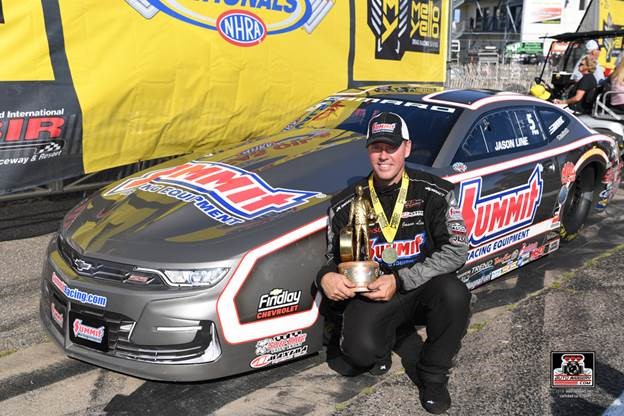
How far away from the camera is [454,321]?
109 inches

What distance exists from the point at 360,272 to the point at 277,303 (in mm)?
411

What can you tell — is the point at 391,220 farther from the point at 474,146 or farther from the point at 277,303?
the point at 474,146

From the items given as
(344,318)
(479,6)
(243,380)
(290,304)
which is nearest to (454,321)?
(344,318)

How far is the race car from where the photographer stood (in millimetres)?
2643

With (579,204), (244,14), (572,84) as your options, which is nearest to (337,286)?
(579,204)

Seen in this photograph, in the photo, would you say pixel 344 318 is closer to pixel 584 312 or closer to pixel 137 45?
pixel 584 312

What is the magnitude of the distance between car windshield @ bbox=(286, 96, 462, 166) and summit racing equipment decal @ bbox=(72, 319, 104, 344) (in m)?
2.02

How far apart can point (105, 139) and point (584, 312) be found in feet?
13.5

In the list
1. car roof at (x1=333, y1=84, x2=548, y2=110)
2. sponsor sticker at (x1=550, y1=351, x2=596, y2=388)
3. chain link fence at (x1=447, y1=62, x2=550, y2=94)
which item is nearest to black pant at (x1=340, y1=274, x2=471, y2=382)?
sponsor sticker at (x1=550, y1=351, x2=596, y2=388)

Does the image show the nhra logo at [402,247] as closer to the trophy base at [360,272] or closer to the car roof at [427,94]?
the trophy base at [360,272]

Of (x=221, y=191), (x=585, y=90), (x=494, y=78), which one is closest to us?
(x=221, y=191)

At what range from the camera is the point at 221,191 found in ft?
10.5

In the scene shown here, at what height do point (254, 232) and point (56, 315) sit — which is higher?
point (254, 232)

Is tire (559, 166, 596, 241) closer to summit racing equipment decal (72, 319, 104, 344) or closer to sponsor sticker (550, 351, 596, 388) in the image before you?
sponsor sticker (550, 351, 596, 388)
